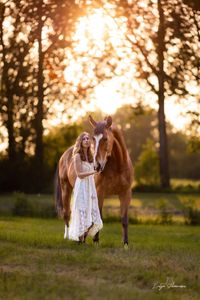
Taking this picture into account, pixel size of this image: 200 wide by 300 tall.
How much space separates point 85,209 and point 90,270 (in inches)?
117

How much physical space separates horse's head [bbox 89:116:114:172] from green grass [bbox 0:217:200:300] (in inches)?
64.8

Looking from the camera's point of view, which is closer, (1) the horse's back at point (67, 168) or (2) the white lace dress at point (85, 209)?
(2) the white lace dress at point (85, 209)

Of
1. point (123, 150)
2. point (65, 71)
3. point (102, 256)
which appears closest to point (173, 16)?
point (65, 71)

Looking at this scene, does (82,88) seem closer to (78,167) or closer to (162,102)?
(162,102)

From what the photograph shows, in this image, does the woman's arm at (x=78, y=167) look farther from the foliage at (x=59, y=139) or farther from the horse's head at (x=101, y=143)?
the foliage at (x=59, y=139)

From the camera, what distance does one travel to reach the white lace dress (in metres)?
13.2

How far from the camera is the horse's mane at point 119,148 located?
13916mm

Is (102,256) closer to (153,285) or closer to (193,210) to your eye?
(153,285)

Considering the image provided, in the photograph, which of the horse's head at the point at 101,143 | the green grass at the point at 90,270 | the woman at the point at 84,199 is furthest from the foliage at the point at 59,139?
the horse's head at the point at 101,143

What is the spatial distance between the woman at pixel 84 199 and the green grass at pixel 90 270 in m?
0.33

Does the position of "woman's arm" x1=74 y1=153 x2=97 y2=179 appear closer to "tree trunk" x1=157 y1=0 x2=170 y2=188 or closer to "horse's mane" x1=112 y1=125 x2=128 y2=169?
"horse's mane" x1=112 y1=125 x2=128 y2=169

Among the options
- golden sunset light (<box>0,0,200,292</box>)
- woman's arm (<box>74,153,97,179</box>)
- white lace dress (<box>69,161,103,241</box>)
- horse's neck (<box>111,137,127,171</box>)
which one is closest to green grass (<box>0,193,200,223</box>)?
golden sunset light (<box>0,0,200,292</box>)

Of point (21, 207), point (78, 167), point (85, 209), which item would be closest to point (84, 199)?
point (85, 209)

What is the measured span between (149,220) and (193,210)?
5.18ft
